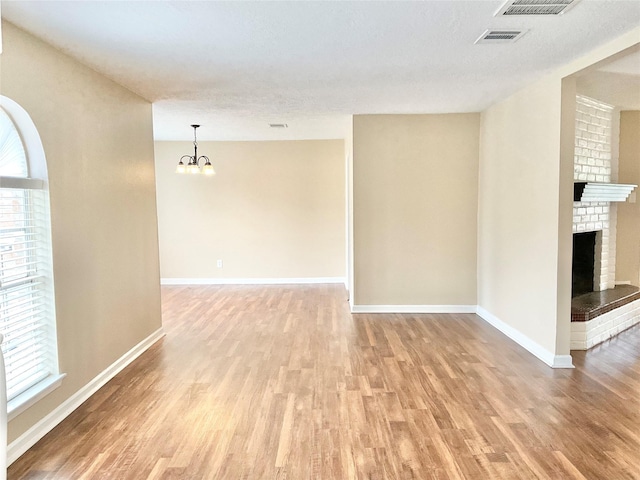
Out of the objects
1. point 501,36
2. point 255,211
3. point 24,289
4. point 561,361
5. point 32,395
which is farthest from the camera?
point 255,211

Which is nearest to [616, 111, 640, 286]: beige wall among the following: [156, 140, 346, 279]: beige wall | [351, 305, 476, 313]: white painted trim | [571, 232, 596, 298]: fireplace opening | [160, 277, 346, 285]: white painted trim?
[571, 232, 596, 298]: fireplace opening

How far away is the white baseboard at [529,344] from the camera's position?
3.59 m

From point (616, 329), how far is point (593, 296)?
1.27ft

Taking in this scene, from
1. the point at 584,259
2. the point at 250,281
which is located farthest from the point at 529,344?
the point at 250,281

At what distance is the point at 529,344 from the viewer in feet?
13.1

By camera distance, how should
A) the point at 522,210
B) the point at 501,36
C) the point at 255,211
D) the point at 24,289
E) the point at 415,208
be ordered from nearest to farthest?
the point at 24,289 → the point at 501,36 → the point at 522,210 → the point at 415,208 → the point at 255,211

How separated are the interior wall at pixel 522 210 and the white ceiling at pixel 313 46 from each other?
0.31 meters

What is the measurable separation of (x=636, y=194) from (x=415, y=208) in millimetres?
2654

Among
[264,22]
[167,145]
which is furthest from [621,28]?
[167,145]

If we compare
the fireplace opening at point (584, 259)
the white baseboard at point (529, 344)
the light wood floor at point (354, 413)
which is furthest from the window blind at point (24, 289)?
the fireplace opening at point (584, 259)

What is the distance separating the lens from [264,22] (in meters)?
2.47

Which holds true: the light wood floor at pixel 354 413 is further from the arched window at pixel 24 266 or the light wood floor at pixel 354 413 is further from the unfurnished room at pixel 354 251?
the arched window at pixel 24 266

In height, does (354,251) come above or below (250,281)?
above

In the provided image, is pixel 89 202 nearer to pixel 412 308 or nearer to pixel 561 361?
pixel 412 308
